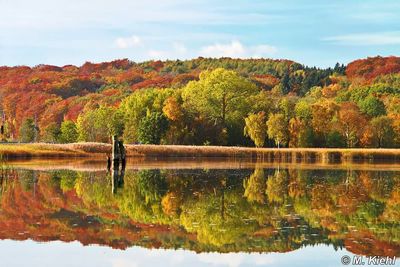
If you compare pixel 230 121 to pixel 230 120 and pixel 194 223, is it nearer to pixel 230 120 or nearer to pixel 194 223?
pixel 230 120

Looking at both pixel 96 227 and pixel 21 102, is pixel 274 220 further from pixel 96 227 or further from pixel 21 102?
pixel 21 102

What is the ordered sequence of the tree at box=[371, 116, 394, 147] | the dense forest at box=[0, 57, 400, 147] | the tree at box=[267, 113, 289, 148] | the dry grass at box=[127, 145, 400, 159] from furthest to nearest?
1. the tree at box=[371, 116, 394, 147]
2. the dense forest at box=[0, 57, 400, 147]
3. the tree at box=[267, 113, 289, 148]
4. the dry grass at box=[127, 145, 400, 159]

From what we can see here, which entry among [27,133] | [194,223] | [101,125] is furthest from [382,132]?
[194,223]

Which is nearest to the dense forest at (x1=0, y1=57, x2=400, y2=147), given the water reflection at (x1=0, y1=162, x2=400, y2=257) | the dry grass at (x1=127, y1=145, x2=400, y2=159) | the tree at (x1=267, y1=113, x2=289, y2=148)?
the tree at (x1=267, y1=113, x2=289, y2=148)

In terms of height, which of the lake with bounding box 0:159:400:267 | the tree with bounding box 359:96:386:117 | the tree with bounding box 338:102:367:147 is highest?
the tree with bounding box 359:96:386:117

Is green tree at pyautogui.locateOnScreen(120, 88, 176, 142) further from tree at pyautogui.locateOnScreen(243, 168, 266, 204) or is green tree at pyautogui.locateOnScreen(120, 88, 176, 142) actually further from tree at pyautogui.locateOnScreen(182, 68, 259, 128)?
tree at pyautogui.locateOnScreen(243, 168, 266, 204)

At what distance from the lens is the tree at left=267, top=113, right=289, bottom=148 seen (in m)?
75.4

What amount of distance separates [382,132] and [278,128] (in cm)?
1301

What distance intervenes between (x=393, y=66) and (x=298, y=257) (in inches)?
6085

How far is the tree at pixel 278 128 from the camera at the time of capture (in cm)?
7544

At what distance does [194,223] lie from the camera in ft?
64.6

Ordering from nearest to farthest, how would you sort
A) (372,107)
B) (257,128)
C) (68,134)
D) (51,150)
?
1. (51,150)
2. (257,128)
3. (68,134)
4. (372,107)

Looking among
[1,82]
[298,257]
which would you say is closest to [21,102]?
[1,82]

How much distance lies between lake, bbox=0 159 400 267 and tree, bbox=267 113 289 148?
4183 centimetres
